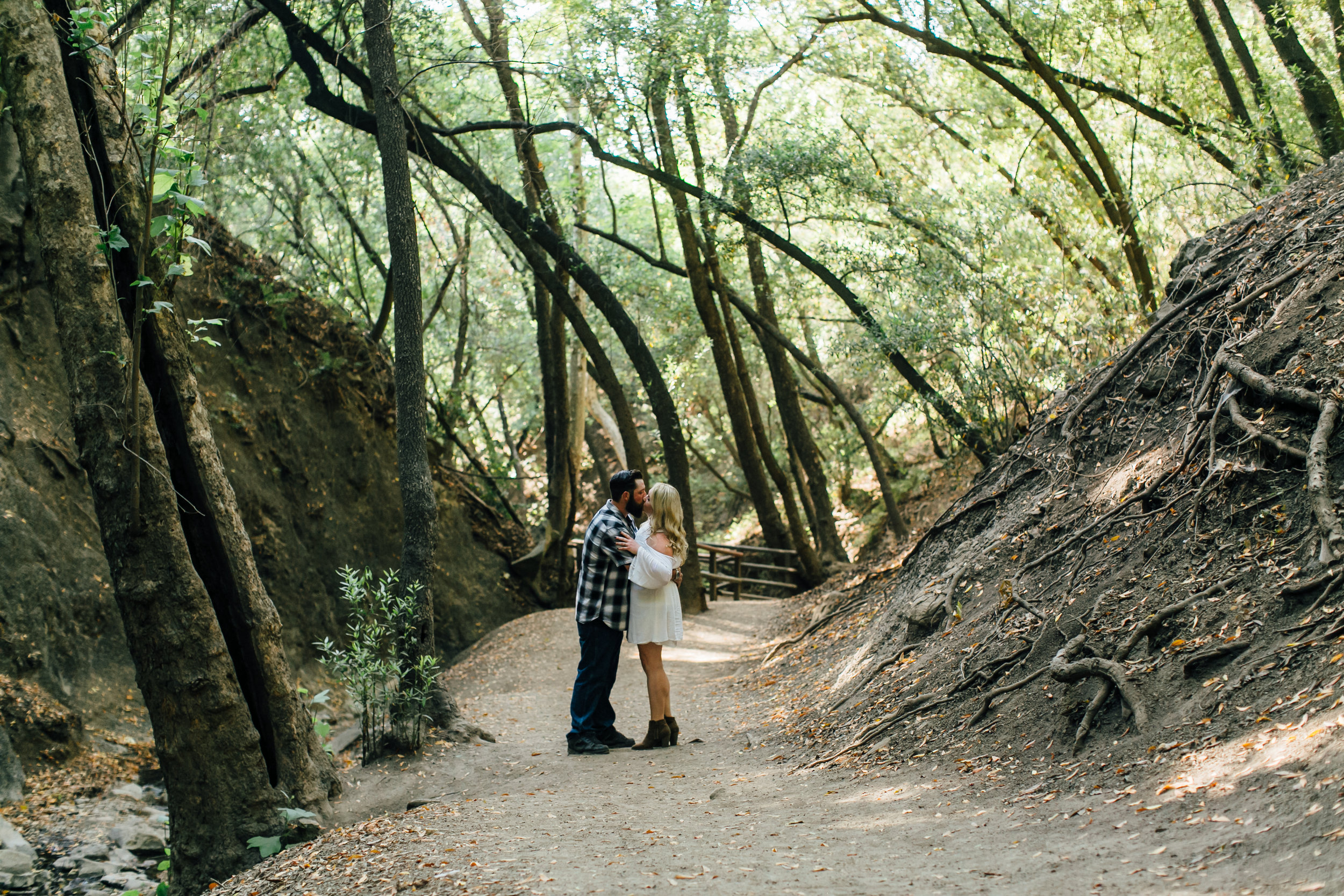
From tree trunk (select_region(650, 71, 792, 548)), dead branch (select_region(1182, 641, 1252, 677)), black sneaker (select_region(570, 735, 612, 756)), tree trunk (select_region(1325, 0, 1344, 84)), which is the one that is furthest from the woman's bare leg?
tree trunk (select_region(1325, 0, 1344, 84))

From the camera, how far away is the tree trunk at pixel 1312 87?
913cm

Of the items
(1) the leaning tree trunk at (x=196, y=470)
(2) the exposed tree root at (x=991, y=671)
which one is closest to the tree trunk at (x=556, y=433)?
(1) the leaning tree trunk at (x=196, y=470)

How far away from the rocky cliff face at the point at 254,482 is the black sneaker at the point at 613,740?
391 cm

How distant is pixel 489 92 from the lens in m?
17.3

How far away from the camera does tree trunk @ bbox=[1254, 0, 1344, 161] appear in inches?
360

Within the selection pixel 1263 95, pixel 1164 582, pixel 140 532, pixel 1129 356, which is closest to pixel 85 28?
pixel 140 532

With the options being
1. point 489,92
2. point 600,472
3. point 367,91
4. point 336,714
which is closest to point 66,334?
point 336,714

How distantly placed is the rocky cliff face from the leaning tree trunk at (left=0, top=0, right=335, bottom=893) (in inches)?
32.4

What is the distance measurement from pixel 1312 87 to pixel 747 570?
15635 mm

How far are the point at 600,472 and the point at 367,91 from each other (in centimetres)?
1377

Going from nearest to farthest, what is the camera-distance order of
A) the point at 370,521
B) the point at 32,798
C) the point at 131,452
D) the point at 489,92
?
the point at 131,452, the point at 32,798, the point at 370,521, the point at 489,92

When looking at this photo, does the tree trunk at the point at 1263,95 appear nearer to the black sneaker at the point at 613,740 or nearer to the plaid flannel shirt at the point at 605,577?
the plaid flannel shirt at the point at 605,577

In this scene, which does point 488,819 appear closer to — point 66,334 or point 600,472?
point 66,334

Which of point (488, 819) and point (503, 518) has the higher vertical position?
point (503, 518)
